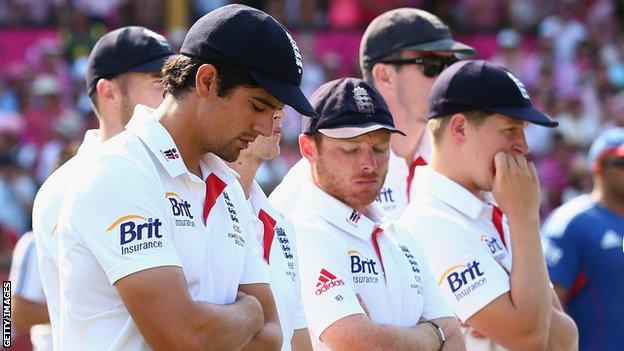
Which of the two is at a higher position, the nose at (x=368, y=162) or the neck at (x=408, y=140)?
the nose at (x=368, y=162)

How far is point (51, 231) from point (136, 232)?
1007 millimetres

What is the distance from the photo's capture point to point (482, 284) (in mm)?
5301

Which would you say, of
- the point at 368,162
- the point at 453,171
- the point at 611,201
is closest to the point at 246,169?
the point at 368,162

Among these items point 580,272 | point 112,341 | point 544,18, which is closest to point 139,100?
point 112,341

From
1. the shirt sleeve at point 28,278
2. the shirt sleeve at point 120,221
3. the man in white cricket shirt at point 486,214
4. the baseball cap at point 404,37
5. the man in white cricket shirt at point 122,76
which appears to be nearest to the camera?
the shirt sleeve at point 120,221

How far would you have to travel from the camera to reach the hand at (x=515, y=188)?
542 centimetres

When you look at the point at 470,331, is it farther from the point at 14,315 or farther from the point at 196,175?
the point at 14,315

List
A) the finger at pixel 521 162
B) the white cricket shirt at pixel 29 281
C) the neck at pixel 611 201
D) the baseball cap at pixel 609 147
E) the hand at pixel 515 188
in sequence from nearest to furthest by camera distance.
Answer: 1. the hand at pixel 515 188
2. the finger at pixel 521 162
3. the white cricket shirt at pixel 29 281
4. the neck at pixel 611 201
5. the baseball cap at pixel 609 147

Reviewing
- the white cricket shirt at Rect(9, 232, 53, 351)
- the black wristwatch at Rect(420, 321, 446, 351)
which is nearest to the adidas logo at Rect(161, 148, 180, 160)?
the black wristwatch at Rect(420, 321, 446, 351)

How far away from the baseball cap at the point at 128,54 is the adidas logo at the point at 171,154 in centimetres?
178

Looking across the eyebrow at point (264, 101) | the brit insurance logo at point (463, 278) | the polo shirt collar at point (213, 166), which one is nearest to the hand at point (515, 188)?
the brit insurance logo at point (463, 278)

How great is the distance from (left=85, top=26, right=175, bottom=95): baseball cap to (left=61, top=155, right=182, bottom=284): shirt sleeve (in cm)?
195

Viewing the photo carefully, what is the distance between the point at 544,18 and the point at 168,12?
5.27 m

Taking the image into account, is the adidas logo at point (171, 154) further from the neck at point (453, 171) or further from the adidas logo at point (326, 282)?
the neck at point (453, 171)
